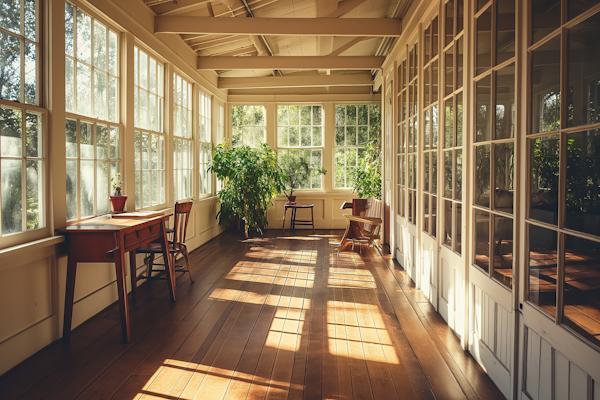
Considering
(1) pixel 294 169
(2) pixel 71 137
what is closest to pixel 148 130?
(2) pixel 71 137

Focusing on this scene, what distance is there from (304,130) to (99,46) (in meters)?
6.10

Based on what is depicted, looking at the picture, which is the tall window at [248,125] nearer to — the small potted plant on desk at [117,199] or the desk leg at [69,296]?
the small potted plant on desk at [117,199]

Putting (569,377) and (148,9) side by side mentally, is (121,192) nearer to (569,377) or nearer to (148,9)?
(148,9)

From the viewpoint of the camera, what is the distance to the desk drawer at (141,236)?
3.42 meters

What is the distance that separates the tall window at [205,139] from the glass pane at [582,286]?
672 cm

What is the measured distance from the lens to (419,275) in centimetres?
484

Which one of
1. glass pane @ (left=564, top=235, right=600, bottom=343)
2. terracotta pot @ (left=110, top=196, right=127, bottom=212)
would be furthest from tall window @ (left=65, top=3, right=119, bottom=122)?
glass pane @ (left=564, top=235, right=600, bottom=343)

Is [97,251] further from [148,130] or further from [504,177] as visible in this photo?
[504,177]

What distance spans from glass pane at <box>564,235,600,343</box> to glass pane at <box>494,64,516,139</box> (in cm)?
88

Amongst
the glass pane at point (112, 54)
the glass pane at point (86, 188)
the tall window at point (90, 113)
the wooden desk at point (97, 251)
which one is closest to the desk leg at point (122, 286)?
the wooden desk at point (97, 251)

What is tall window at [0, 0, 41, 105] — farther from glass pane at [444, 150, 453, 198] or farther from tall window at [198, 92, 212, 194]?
tall window at [198, 92, 212, 194]

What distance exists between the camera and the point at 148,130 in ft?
17.5

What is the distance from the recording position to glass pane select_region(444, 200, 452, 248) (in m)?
3.66

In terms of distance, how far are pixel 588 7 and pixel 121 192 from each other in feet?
13.7
